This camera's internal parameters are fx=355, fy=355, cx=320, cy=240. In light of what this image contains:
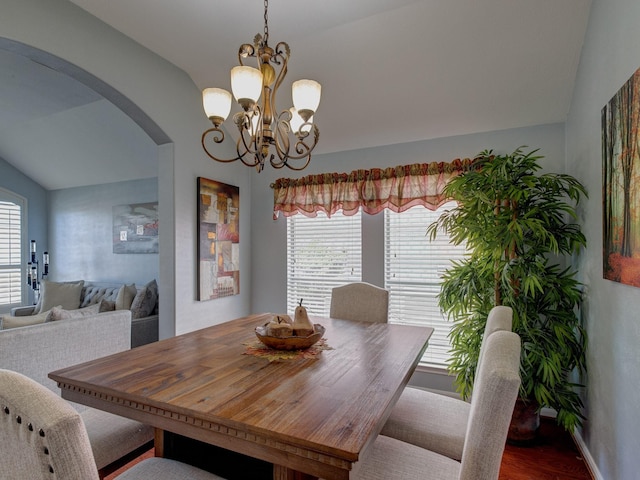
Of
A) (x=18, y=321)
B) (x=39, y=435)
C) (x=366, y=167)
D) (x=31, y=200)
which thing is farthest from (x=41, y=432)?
(x=31, y=200)

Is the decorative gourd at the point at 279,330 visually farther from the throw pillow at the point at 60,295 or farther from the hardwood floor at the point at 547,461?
the throw pillow at the point at 60,295

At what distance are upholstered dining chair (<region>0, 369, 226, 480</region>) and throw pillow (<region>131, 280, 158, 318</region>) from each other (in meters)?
3.08

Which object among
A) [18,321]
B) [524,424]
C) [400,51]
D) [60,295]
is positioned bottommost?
[524,424]

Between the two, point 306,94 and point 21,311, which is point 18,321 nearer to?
point 306,94

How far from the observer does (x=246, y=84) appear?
1.66m

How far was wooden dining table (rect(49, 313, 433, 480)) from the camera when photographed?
3.09ft

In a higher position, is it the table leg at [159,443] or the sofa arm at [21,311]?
the table leg at [159,443]

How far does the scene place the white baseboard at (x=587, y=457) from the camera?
6.46 ft

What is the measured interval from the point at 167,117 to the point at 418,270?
2488 millimetres

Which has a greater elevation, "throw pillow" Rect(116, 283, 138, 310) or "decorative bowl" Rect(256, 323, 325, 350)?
"decorative bowl" Rect(256, 323, 325, 350)

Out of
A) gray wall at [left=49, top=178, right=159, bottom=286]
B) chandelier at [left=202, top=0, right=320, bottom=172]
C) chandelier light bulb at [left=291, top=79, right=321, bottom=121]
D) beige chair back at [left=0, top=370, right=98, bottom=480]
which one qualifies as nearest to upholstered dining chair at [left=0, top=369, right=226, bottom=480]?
beige chair back at [left=0, top=370, right=98, bottom=480]

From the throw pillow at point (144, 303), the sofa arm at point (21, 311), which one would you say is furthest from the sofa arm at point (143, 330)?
the sofa arm at point (21, 311)

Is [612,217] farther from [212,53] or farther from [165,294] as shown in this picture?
[165,294]

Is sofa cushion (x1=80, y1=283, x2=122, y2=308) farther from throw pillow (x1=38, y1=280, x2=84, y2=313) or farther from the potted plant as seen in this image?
the potted plant
